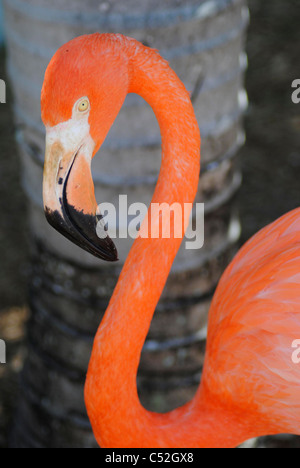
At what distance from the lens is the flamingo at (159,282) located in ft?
3.93

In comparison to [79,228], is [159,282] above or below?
below

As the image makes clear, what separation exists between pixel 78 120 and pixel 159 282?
44 centimetres

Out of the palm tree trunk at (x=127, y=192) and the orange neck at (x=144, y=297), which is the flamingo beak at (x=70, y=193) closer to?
the orange neck at (x=144, y=297)

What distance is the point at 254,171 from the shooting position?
3.80 metres

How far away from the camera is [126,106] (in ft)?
6.03

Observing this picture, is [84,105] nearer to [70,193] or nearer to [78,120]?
[78,120]

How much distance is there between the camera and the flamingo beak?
1198 millimetres

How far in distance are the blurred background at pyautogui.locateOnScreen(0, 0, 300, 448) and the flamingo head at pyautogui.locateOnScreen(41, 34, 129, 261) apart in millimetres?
1108

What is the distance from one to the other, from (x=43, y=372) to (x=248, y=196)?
1721 mm

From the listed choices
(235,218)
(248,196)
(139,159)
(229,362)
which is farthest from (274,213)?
(229,362)

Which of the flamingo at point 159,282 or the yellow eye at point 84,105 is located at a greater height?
the yellow eye at point 84,105

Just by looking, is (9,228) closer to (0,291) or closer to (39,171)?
(0,291)

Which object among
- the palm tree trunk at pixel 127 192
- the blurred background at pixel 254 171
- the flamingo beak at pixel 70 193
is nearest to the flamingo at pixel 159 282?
the flamingo beak at pixel 70 193

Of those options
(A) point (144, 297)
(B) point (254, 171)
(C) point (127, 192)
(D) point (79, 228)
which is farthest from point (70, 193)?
(B) point (254, 171)
